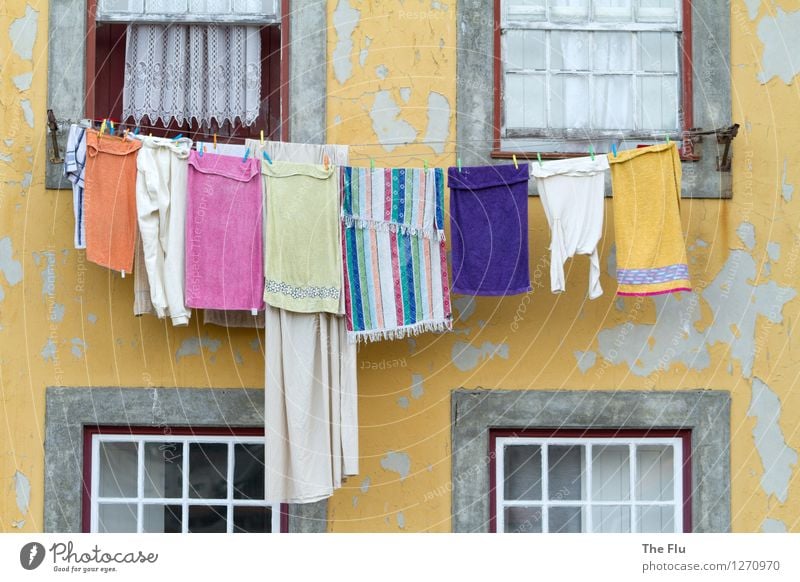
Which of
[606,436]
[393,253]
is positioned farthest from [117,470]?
[606,436]

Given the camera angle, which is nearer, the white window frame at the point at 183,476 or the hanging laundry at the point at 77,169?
the hanging laundry at the point at 77,169

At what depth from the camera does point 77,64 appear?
27.5 ft

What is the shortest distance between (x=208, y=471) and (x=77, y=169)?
6.14ft

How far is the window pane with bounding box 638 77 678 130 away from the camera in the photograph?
338 inches

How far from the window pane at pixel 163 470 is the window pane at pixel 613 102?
311 cm

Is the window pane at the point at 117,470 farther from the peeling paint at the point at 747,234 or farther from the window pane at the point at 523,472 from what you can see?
the peeling paint at the point at 747,234

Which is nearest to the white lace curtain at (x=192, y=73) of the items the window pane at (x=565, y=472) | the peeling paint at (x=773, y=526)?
the window pane at (x=565, y=472)

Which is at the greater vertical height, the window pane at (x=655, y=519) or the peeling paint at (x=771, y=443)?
the peeling paint at (x=771, y=443)

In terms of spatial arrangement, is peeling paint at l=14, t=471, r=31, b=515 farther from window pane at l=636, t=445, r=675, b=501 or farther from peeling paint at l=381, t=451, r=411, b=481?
window pane at l=636, t=445, r=675, b=501

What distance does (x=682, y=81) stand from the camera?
8555 millimetres

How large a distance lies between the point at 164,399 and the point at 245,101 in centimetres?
180

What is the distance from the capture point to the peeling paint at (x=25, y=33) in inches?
330

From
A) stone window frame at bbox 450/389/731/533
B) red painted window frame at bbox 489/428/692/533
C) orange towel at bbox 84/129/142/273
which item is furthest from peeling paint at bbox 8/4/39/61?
red painted window frame at bbox 489/428/692/533

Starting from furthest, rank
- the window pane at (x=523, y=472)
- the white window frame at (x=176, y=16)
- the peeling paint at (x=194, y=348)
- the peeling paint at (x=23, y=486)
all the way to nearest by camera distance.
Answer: the white window frame at (x=176, y=16)
the window pane at (x=523, y=472)
the peeling paint at (x=194, y=348)
the peeling paint at (x=23, y=486)
